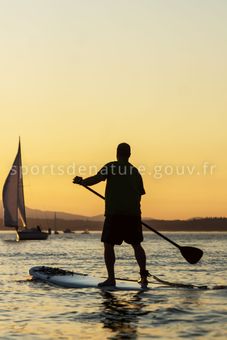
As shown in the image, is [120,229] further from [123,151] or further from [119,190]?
[123,151]

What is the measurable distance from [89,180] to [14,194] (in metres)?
73.2

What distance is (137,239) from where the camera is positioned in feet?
39.0

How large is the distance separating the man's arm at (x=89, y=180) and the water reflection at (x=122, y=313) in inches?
71.7

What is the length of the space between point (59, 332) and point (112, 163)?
4509mm

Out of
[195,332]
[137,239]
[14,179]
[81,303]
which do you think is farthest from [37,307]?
[14,179]

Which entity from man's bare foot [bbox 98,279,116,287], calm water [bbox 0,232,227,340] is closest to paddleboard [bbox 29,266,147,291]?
man's bare foot [bbox 98,279,116,287]

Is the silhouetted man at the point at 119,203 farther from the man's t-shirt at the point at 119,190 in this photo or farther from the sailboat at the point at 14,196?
the sailboat at the point at 14,196

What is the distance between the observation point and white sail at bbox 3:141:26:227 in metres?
83.4

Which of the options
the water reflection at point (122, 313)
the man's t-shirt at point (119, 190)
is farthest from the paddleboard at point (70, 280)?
the man's t-shirt at point (119, 190)

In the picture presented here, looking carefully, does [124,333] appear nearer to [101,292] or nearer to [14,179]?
[101,292]

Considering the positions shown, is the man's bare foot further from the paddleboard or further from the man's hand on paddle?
the man's hand on paddle

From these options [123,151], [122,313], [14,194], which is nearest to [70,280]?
[123,151]

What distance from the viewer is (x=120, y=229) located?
1178 centimetres

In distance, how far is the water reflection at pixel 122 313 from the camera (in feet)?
25.6
